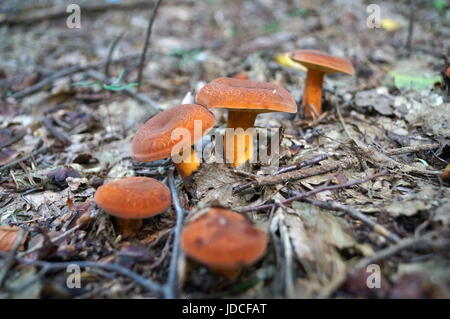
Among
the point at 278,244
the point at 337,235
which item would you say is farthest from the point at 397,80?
the point at 278,244

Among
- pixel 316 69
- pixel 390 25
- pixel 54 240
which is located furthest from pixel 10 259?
pixel 390 25

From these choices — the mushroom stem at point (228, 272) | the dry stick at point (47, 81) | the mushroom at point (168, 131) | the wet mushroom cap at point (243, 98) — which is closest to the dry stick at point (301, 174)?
the wet mushroom cap at point (243, 98)

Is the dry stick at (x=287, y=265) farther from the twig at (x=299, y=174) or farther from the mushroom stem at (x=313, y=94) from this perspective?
the mushroom stem at (x=313, y=94)

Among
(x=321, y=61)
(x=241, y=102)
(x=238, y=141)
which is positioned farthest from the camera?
(x=321, y=61)

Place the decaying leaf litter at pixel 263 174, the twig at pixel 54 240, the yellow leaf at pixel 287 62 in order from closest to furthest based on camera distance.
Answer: the decaying leaf litter at pixel 263 174, the twig at pixel 54 240, the yellow leaf at pixel 287 62

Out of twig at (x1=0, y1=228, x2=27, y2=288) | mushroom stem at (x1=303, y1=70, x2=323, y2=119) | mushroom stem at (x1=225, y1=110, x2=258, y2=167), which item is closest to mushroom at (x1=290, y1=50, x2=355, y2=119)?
mushroom stem at (x1=303, y1=70, x2=323, y2=119)

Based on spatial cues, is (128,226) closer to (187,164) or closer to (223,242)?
(187,164)
